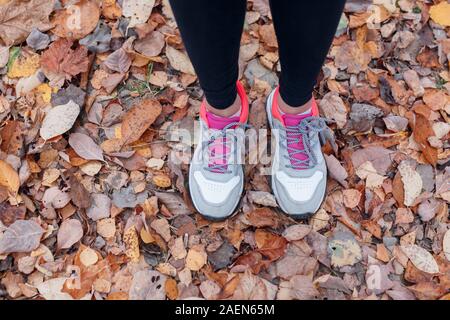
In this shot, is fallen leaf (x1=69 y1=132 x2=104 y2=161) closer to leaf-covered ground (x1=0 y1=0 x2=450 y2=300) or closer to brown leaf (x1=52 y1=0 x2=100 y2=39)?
leaf-covered ground (x1=0 y1=0 x2=450 y2=300)

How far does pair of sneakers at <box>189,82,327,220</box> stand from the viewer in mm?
1215

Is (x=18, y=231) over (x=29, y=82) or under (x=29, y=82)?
under

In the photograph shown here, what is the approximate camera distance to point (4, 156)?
1.26 metres

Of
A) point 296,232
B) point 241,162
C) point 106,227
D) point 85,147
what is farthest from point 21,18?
point 296,232

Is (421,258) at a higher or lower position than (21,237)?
lower

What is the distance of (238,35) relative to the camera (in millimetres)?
927

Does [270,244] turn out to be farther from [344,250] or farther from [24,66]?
[24,66]

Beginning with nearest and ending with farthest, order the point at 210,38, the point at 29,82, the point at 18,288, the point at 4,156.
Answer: the point at 210,38 < the point at 18,288 < the point at 4,156 < the point at 29,82

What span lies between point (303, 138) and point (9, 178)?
0.81m

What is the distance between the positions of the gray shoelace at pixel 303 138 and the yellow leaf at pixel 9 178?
74cm

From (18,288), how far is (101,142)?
441 mm

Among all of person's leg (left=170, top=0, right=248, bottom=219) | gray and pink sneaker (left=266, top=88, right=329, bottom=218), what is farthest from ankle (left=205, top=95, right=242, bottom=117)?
gray and pink sneaker (left=266, top=88, right=329, bottom=218)

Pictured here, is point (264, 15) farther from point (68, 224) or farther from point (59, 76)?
point (68, 224)

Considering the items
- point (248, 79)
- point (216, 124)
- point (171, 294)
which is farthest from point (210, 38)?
point (171, 294)
